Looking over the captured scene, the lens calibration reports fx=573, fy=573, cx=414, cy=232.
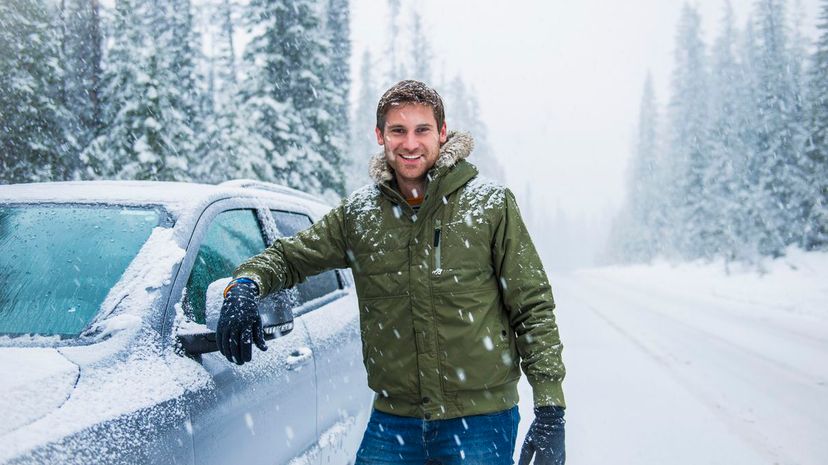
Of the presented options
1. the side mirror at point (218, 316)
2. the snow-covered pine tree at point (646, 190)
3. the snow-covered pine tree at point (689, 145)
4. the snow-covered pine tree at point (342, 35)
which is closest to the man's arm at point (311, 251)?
the side mirror at point (218, 316)

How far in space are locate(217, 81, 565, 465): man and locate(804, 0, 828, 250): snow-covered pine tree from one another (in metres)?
32.3

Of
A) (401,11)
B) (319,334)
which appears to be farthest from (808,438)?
(401,11)

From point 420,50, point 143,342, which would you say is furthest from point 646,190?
point 143,342

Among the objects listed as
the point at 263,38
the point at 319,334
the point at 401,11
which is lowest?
the point at 319,334

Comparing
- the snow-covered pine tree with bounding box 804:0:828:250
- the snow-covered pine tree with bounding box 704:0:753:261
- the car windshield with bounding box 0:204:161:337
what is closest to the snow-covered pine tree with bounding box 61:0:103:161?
the car windshield with bounding box 0:204:161:337

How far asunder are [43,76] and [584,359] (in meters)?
16.3

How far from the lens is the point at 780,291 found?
65.0 feet

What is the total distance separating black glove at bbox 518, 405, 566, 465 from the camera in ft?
7.17

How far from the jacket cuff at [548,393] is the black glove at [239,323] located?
110cm

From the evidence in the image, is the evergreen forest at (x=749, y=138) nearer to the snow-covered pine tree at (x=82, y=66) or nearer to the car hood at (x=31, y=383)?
the snow-covered pine tree at (x=82, y=66)

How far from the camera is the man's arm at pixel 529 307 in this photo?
7.32 ft

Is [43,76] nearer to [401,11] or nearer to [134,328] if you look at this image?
[134,328]

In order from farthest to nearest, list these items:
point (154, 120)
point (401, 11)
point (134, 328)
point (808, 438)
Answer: point (401, 11), point (154, 120), point (808, 438), point (134, 328)

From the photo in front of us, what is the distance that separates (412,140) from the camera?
2.39 meters
